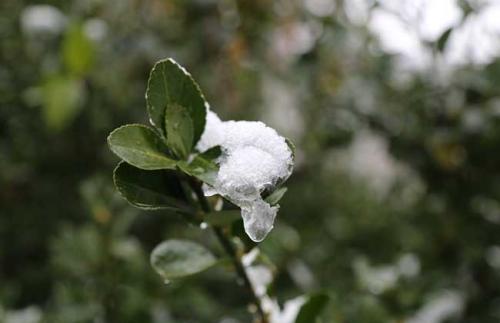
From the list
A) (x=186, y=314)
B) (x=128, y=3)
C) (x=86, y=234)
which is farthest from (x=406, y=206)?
(x=128, y=3)

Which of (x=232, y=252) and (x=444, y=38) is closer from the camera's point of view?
(x=232, y=252)

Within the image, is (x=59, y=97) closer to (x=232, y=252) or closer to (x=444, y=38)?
(x=444, y=38)

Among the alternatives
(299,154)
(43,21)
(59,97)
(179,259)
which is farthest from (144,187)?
(299,154)

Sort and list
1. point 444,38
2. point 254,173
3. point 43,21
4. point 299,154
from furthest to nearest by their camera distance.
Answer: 1. point 299,154
2. point 43,21
3. point 444,38
4. point 254,173

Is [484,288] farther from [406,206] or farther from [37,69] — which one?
[37,69]

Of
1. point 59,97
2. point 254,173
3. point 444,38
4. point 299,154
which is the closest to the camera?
point 254,173

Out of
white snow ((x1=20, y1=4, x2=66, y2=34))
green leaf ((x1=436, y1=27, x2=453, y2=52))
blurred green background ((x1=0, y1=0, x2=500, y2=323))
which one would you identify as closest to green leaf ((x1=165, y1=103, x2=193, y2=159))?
blurred green background ((x1=0, y1=0, x2=500, y2=323))

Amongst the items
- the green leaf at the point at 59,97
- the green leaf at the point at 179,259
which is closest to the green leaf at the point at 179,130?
the green leaf at the point at 179,259
